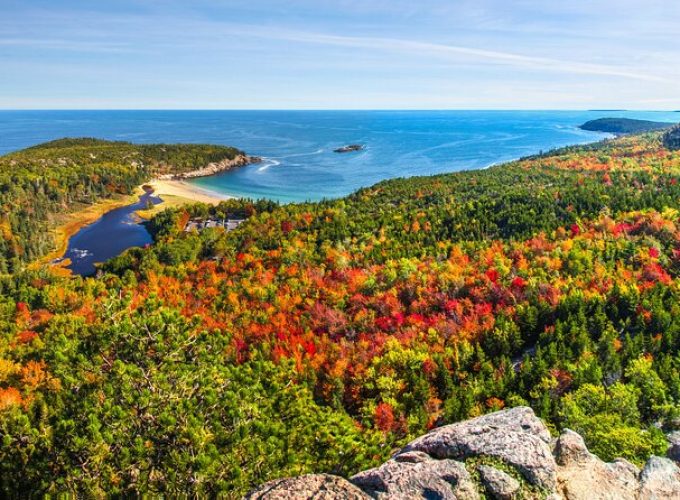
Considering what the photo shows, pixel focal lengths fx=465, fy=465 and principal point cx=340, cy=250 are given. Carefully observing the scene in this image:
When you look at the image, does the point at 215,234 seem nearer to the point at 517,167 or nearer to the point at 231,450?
the point at 231,450

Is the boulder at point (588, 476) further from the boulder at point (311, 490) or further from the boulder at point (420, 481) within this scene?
the boulder at point (311, 490)

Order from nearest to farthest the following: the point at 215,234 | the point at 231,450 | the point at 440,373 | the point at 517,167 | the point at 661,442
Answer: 1. the point at 231,450
2. the point at 661,442
3. the point at 440,373
4. the point at 215,234
5. the point at 517,167

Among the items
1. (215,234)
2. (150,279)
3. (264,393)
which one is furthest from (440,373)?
(215,234)

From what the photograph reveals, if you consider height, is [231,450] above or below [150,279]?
above

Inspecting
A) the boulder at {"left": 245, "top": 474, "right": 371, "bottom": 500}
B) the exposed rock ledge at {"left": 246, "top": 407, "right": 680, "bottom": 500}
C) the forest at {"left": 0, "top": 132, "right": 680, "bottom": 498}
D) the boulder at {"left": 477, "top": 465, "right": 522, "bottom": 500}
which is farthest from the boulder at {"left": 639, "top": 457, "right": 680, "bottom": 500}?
the boulder at {"left": 245, "top": 474, "right": 371, "bottom": 500}

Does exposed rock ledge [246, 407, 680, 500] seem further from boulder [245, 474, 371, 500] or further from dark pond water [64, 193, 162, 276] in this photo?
dark pond water [64, 193, 162, 276]

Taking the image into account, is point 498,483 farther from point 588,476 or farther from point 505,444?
point 588,476

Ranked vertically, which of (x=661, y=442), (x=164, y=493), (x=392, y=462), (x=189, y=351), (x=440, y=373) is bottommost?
(x=440, y=373)

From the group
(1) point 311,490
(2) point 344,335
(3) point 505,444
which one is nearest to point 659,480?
(3) point 505,444
